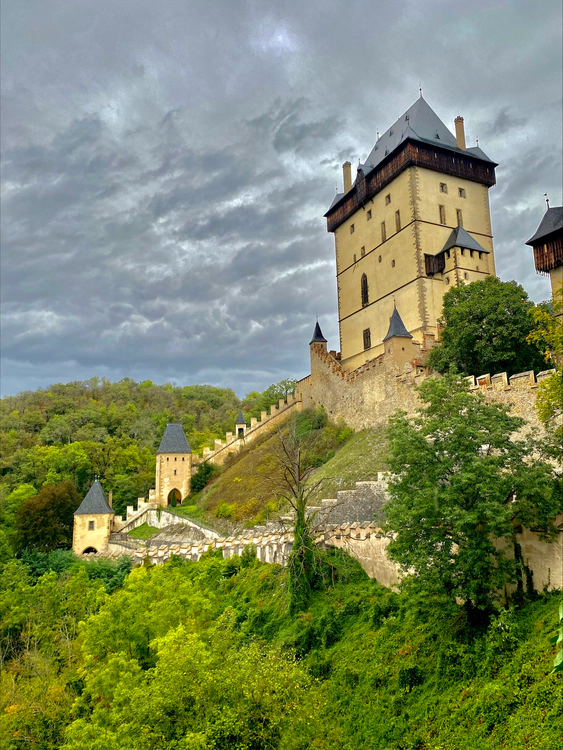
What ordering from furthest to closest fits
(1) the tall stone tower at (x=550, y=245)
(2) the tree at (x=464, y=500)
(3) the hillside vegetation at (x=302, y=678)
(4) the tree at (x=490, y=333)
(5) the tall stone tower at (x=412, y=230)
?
1. (5) the tall stone tower at (x=412, y=230)
2. (1) the tall stone tower at (x=550, y=245)
3. (4) the tree at (x=490, y=333)
4. (2) the tree at (x=464, y=500)
5. (3) the hillside vegetation at (x=302, y=678)

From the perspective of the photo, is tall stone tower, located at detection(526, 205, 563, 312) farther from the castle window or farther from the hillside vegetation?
the hillside vegetation

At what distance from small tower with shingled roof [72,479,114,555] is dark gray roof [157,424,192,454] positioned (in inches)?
277

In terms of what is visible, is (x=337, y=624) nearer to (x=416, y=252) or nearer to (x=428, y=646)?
(x=428, y=646)

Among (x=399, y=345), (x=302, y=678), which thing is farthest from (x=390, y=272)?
(x=302, y=678)

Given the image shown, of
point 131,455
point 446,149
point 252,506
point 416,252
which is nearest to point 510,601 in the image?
point 252,506

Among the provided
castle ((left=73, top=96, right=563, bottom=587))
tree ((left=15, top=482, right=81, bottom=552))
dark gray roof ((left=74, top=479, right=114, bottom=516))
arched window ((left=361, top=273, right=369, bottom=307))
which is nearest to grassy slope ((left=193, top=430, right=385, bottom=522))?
castle ((left=73, top=96, right=563, bottom=587))

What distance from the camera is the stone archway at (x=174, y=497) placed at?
48.4 meters

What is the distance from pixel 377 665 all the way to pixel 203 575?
40.1 feet

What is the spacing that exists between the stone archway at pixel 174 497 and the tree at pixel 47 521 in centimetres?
678

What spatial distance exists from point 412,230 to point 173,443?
24.9m

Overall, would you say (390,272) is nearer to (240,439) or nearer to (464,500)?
(240,439)

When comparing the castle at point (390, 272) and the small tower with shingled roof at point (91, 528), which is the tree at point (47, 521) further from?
the castle at point (390, 272)

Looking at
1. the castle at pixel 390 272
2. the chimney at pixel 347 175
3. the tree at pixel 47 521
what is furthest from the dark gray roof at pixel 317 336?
the tree at pixel 47 521

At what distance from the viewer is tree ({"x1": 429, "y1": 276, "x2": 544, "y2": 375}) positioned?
92.9ft
